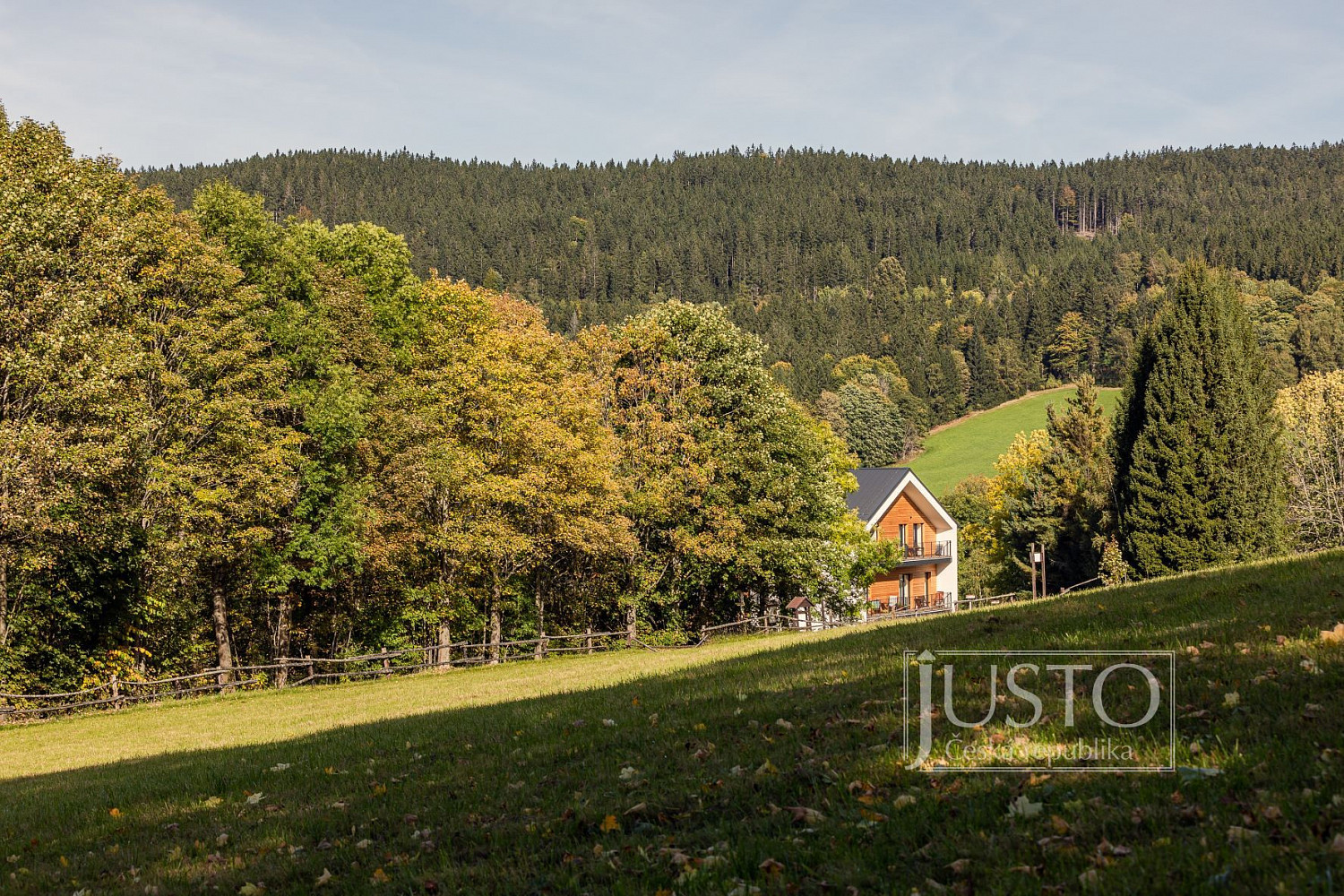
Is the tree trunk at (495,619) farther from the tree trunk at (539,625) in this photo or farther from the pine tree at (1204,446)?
the pine tree at (1204,446)

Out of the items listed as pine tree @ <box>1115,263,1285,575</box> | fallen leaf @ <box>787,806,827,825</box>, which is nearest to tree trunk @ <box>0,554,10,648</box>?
fallen leaf @ <box>787,806,827,825</box>

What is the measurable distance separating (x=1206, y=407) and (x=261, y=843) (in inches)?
1586

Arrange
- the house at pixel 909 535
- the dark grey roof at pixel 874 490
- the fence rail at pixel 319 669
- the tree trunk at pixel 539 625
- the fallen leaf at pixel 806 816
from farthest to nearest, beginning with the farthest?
the house at pixel 909 535 → the dark grey roof at pixel 874 490 → the tree trunk at pixel 539 625 → the fence rail at pixel 319 669 → the fallen leaf at pixel 806 816

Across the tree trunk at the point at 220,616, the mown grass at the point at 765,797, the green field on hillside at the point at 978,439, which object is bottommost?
the tree trunk at the point at 220,616

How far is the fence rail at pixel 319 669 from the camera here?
2769cm

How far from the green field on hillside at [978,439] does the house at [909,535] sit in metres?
33.3

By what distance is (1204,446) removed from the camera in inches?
1526

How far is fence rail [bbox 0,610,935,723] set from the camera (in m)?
27.7

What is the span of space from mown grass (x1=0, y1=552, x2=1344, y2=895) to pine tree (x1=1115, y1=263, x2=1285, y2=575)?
26234mm

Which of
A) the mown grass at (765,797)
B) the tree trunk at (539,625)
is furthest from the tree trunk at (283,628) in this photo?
the mown grass at (765,797)

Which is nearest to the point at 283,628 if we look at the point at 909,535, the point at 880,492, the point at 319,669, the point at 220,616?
the point at 220,616

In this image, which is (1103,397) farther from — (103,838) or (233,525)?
(103,838)

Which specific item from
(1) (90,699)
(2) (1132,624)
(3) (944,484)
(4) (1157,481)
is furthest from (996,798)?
(3) (944,484)

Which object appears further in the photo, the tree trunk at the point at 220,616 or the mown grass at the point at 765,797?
the tree trunk at the point at 220,616
